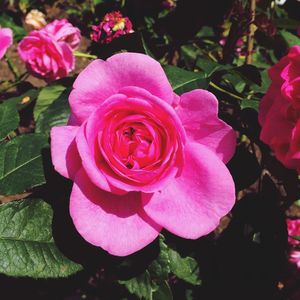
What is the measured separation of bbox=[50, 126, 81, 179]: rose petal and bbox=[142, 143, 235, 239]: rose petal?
119 millimetres

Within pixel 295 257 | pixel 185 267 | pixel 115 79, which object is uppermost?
pixel 115 79

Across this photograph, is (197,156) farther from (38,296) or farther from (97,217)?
(38,296)

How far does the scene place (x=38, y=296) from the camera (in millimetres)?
1569

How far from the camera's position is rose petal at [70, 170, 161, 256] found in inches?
22.8

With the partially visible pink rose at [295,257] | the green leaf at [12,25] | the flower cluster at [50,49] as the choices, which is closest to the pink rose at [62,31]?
the flower cluster at [50,49]

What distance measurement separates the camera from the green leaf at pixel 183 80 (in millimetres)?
821

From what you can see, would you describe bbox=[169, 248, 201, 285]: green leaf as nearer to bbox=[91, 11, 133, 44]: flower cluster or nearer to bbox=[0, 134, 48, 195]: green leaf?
bbox=[0, 134, 48, 195]: green leaf

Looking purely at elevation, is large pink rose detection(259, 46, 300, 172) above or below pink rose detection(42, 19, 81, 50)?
above

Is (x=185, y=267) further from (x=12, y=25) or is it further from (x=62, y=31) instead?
(x=12, y=25)

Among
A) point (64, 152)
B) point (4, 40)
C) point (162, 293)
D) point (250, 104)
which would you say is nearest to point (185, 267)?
point (162, 293)

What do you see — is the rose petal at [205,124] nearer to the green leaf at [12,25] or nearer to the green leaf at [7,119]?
the green leaf at [7,119]

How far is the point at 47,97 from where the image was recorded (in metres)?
1.15

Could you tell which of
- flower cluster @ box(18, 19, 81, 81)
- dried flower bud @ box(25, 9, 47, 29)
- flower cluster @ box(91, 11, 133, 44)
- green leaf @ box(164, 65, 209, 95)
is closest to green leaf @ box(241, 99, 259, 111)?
green leaf @ box(164, 65, 209, 95)

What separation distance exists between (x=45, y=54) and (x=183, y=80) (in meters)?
0.68
